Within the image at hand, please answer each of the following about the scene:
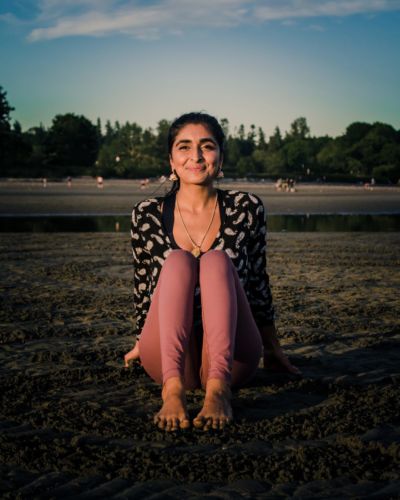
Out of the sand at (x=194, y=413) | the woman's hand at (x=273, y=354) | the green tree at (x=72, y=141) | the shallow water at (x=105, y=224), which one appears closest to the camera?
the sand at (x=194, y=413)

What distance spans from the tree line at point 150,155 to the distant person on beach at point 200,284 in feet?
259

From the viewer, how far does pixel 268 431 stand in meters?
3.06

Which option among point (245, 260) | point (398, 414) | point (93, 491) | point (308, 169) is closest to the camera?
point (93, 491)

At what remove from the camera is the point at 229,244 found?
349 centimetres

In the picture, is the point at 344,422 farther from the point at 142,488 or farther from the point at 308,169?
the point at 308,169

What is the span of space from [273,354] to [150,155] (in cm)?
12169

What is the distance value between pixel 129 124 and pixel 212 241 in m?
149

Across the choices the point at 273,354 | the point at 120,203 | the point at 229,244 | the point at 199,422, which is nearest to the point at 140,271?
the point at 229,244

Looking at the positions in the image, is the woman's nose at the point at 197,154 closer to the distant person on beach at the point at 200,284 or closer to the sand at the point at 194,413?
the distant person on beach at the point at 200,284

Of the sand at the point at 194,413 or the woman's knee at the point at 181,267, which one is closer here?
the sand at the point at 194,413

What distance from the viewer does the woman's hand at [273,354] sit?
381 cm

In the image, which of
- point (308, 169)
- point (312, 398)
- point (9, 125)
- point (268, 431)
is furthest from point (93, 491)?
point (308, 169)

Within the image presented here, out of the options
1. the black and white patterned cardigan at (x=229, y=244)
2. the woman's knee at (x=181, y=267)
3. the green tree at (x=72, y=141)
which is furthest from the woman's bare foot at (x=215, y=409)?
the green tree at (x=72, y=141)

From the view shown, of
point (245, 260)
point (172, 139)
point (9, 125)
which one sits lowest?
point (245, 260)
